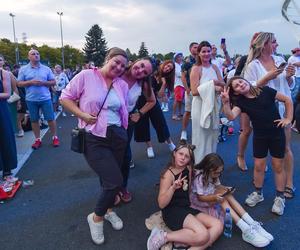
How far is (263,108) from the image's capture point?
3.22 m

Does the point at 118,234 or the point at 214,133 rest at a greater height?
the point at 214,133

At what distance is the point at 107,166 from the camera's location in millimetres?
2760

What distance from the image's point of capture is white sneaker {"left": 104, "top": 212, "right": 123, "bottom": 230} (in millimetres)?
3141

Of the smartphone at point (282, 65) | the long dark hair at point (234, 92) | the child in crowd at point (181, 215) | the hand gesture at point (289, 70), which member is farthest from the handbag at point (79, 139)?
the hand gesture at point (289, 70)

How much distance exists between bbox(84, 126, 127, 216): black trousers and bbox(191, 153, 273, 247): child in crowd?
848 mm

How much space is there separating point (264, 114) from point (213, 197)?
1.02 metres

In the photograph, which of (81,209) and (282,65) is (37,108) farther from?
(282,65)

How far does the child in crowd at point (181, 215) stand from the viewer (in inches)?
106

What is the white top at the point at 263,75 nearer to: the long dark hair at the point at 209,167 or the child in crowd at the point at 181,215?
the long dark hair at the point at 209,167

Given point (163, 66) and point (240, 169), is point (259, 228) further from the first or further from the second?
point (163, 66)

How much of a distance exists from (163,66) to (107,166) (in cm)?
266

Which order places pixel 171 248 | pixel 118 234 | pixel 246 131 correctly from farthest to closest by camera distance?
pixel 246 131 → pixel 118 234 → pixel 171 248

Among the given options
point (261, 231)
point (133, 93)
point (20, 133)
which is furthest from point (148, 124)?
point (20, 133)

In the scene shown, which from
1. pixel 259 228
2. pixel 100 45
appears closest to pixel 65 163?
pixel 259 228
